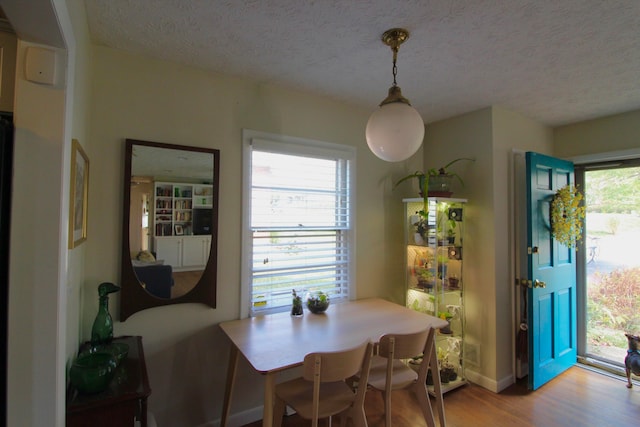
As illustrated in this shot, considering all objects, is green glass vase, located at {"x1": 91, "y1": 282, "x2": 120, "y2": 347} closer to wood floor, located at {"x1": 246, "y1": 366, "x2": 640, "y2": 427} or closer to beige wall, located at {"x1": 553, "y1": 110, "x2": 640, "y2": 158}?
wood floor, located at {"x1": 246, "y1": 366, "x2": 640, "y2": 427}

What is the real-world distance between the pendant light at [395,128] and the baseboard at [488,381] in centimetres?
224

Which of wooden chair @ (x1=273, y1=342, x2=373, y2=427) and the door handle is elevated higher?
the door handle

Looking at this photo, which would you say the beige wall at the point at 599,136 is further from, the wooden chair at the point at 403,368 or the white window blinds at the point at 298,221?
the wooden chair at the point at 403,368

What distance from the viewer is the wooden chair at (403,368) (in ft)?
5.58

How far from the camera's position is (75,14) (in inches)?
49.4


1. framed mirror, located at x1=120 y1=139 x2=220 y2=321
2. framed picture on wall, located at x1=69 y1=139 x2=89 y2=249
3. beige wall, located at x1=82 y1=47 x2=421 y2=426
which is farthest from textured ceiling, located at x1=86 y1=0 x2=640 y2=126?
framed picture on wall, located at x1=69 y1=139 x2=89 y2=249

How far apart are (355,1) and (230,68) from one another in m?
1.01

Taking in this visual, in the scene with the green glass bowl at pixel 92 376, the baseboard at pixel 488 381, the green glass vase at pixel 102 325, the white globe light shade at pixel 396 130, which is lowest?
the baseboard at pixel 488 381

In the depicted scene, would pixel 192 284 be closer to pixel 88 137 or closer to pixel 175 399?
pixel 175 399

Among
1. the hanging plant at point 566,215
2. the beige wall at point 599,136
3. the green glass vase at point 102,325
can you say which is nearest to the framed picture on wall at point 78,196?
the green glass vase at point 102,325

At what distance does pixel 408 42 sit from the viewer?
5.74 feet

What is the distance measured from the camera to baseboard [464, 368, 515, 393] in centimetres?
260

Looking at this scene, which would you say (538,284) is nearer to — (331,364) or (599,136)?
(599,136)

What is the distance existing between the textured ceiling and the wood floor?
2.39m
